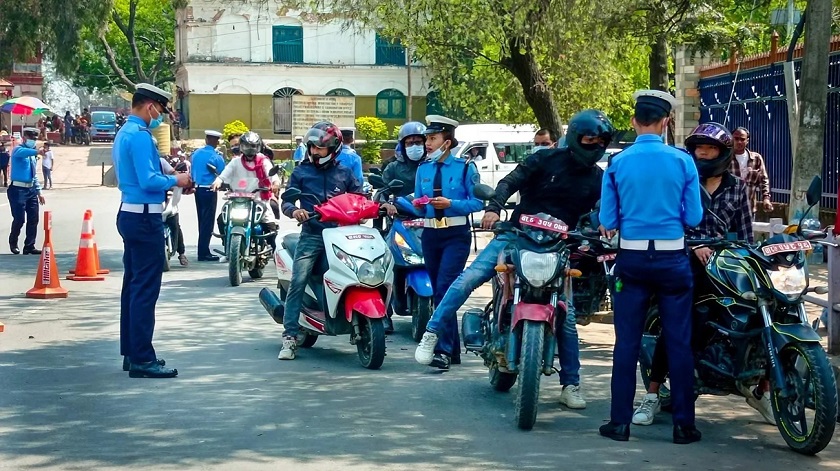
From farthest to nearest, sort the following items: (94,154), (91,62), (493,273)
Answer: (91,62), (94,154), (493,273)

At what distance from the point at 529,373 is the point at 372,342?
237cm

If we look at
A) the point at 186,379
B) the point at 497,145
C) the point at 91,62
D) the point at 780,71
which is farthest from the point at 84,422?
the point at 91,62

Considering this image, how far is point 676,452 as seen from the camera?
679 centimetres

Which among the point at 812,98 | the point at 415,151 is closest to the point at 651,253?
the point at 415,151

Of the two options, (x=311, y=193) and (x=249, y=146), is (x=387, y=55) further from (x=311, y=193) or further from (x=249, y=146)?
(x=311, y=193)

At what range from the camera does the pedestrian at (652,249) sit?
6879mm

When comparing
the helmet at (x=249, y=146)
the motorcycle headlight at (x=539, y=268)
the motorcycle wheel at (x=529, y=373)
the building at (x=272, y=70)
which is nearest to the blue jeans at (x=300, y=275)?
the motorcycle headlight at (x=539, y=268)

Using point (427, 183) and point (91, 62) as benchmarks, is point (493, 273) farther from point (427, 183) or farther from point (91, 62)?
point (91, 62)

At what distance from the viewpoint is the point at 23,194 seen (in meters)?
19.2

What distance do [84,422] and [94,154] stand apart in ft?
166

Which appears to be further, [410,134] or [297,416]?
[410,134]

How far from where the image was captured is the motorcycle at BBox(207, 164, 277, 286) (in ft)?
49.2

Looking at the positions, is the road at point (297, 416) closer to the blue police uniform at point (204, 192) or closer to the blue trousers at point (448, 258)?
the blue trousers at point (448, 258)

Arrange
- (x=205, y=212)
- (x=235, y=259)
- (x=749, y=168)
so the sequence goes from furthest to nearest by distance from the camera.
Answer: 1. (x=205, y=212)
2. (x=235, y=259)
3. (x=749, y=168)
